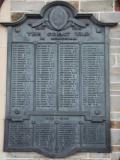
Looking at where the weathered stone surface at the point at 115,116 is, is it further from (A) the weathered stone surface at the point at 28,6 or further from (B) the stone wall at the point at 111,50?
(A) the weathered stone surface at the point at 28,6

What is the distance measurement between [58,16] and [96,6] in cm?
59

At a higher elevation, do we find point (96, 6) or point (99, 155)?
point (96, 6)

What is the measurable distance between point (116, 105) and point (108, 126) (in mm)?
332

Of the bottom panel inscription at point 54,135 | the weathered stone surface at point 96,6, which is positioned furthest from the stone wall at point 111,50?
the bottom panel inscription at point 54,135

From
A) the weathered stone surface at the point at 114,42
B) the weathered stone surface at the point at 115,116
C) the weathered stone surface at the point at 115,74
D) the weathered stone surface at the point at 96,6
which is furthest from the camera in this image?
the weathered stone surface at the point at 96,6

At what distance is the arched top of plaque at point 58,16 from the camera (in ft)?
28.2

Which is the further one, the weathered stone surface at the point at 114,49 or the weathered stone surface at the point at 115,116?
the weathered stone surface at the point at 114,49

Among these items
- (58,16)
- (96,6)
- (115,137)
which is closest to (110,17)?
(96,6)

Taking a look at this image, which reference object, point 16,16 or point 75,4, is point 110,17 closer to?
point 75,4

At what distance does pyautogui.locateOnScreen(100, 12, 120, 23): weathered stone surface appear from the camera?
339 inches

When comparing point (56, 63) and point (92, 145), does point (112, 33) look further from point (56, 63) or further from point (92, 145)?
point (92, 145)

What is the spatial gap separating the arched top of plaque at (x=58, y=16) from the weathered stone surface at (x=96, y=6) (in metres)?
0.13

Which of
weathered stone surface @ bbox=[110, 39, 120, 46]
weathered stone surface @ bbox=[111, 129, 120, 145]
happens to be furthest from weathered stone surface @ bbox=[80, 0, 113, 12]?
weathered stone surface @ bbox=[111, 129, 120, 145]

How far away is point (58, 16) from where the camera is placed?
8.64m
